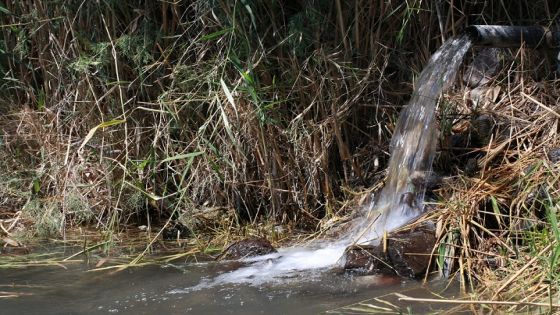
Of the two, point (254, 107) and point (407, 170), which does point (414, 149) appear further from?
Result: point (254, 107)

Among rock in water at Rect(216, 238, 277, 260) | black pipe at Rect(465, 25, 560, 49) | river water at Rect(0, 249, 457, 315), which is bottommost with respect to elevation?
river water at Rect(0, 249, 457, 315)

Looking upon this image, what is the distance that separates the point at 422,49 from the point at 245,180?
4.16ft

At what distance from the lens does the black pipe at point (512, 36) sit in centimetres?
416

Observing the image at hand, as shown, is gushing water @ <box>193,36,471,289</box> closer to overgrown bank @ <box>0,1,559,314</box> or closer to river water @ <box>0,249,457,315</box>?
overgrown bank @ <box>0,1,559,314</box>

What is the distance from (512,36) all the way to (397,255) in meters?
1.44

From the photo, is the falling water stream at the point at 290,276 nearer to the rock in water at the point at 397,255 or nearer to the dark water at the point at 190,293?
the dark water at the point at 190,293

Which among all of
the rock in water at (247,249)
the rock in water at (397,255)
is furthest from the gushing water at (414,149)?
the rock in water at (247,249)

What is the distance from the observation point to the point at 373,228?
4.23m

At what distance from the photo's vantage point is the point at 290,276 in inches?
147

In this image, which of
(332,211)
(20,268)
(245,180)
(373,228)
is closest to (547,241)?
(373,228)

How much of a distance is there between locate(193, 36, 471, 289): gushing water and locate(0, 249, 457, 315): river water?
328 mm

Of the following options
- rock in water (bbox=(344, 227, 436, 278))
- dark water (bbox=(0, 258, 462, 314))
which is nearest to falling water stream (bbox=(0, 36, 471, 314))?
dark water (bbox=(0, 258, 462, 314))

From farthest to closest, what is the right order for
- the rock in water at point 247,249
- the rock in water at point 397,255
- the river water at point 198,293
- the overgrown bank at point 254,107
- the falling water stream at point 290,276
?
1. the overgrown bank at point 254,107
2. the rock in water at point 247,249
3. the rock in water at point 397,255
4. the falling water stream at point 290,276
5. the river water at point 198,293

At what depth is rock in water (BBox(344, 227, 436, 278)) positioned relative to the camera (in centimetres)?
361
